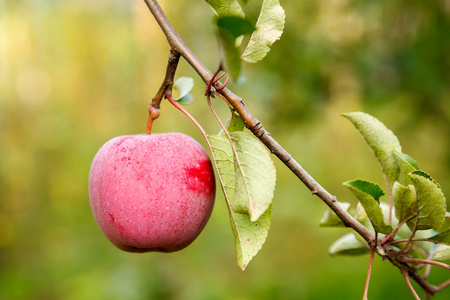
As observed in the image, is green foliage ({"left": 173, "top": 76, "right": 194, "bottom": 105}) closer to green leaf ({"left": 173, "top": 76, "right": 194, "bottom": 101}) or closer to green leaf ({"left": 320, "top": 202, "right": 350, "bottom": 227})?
green leaf ({"left": 173, "top": 76, "right": 194, "bottom": 101})

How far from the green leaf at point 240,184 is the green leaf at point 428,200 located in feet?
0.59

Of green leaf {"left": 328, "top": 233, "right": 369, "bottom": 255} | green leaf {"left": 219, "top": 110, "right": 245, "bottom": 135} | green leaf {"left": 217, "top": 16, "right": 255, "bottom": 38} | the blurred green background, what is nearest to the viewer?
green leaf {"left": 217, "top": 16, "right": 255, "bottom": 38}

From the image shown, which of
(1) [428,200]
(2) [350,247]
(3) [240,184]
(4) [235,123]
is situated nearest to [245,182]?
(3) [240,184]

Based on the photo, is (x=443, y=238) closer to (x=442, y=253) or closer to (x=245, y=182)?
(x=442, y=253)

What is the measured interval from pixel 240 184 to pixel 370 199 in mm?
170

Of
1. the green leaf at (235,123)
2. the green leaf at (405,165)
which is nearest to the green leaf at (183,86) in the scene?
the green leaf at (235,123)

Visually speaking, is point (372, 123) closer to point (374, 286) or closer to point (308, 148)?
point (374, 286)

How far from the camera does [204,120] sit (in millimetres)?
2963

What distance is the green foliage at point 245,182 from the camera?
0.51 meters

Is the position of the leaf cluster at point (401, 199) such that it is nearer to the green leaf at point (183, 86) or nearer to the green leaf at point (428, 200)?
the green leaf at point (428, 200)

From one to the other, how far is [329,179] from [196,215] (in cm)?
314

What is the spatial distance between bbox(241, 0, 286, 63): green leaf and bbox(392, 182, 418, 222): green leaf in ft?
0.85

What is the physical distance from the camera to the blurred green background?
1682 mm

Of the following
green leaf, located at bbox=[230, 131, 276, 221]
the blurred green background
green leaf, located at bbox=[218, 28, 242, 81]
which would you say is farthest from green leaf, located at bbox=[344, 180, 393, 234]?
the blurred green background
